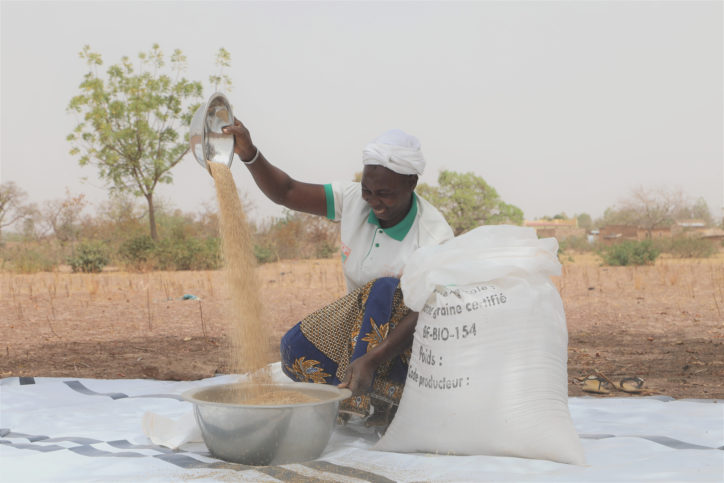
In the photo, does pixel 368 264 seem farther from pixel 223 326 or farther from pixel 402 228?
pixel 223 326

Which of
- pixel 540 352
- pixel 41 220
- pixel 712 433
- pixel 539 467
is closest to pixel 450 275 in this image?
pixel 540 352

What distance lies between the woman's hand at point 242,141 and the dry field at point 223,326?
87cm

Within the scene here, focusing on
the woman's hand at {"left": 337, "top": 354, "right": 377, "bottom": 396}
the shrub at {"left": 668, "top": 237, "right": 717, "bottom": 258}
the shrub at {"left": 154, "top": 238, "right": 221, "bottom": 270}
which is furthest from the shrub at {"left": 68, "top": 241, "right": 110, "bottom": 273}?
the shrub at {"left": 668, "top": 237, "right": 717, "bottom": 258}

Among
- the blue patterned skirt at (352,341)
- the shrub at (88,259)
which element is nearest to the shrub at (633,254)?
the shrub at (88,259)

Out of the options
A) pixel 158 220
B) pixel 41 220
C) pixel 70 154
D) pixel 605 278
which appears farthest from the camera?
pixel 41 220

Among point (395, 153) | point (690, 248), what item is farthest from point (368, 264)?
point (690, 248)

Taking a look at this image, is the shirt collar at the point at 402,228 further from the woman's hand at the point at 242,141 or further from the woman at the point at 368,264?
the woman's hand at the point at 242,141

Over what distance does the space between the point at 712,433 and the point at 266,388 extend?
165 centimetres

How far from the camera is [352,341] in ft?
7.51

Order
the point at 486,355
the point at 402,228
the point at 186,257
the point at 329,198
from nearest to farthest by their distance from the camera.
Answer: the point at 486,355
the point at 402,228
the point at 329,198
the point at 186,257

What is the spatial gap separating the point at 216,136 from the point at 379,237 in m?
0.74

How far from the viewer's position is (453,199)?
60.7 feet

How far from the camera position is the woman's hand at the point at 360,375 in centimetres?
210

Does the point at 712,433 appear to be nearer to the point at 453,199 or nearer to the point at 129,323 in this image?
the point at 129,323
